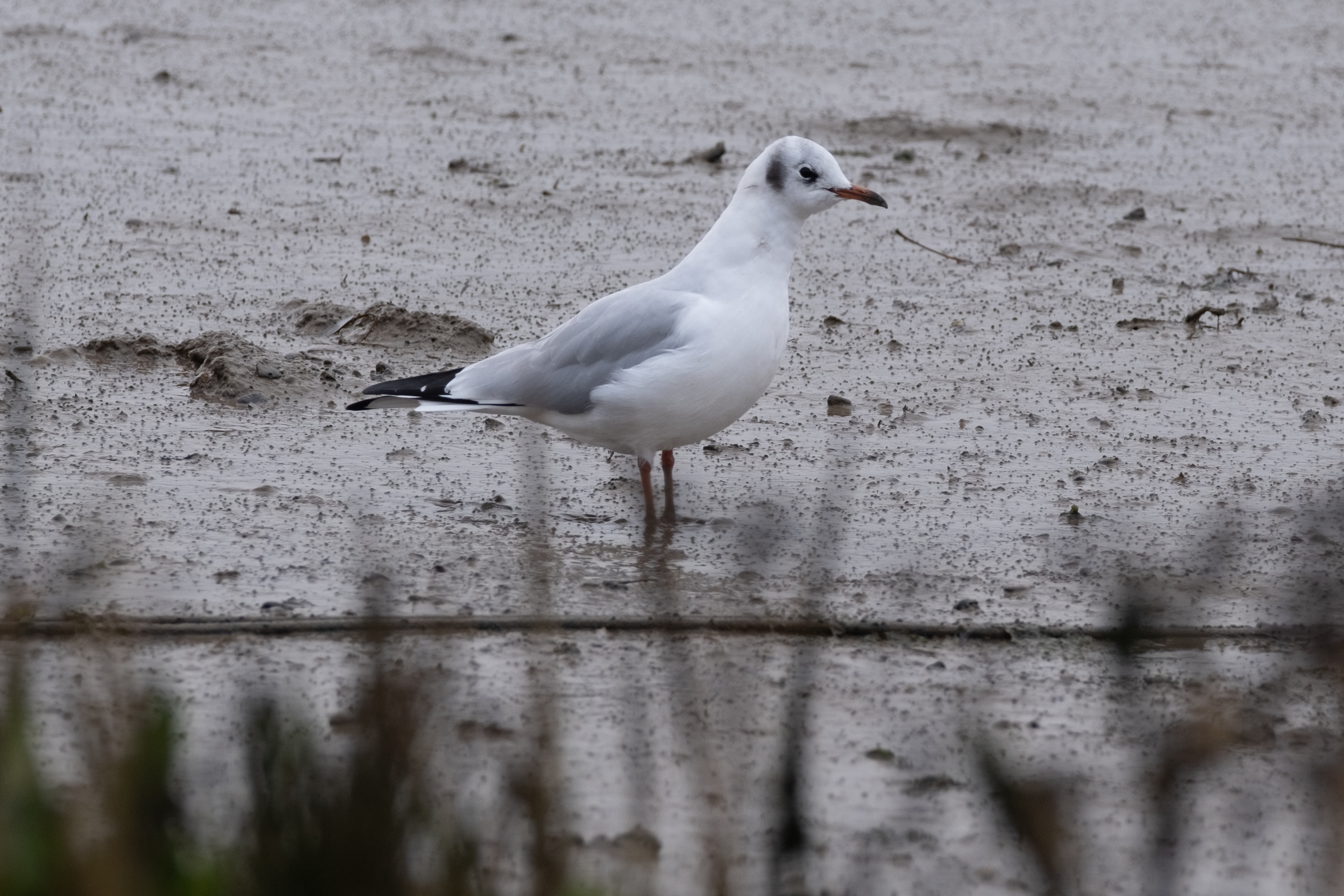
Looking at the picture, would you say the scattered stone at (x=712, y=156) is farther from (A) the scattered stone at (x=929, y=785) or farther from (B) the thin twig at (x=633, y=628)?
(A) the scattered stone at (x=929, y=785)

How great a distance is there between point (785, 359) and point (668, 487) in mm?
1434

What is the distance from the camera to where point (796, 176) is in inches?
187

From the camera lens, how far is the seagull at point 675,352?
445 cm

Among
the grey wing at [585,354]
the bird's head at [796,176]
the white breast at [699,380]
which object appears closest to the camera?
the white breast at [699,380]

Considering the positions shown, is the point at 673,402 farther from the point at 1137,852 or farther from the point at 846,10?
the point at 846,10

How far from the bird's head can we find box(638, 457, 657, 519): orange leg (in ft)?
2.75

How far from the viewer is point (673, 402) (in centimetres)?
443

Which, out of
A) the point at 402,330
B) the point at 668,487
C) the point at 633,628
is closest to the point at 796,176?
the point at 668,487

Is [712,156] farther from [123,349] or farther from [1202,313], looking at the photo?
[123,349]

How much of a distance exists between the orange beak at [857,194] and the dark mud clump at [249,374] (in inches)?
68.2

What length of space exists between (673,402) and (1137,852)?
6.16 ft

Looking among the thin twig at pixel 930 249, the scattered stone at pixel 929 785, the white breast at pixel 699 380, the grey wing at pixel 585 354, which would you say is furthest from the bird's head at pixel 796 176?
the thin twig at pixel 930 249

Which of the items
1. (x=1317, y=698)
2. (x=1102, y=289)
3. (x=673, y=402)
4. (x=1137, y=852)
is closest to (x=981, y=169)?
(x=1102, y=289)

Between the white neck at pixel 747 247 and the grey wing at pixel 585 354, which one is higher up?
the white neck at pixel 747 247
